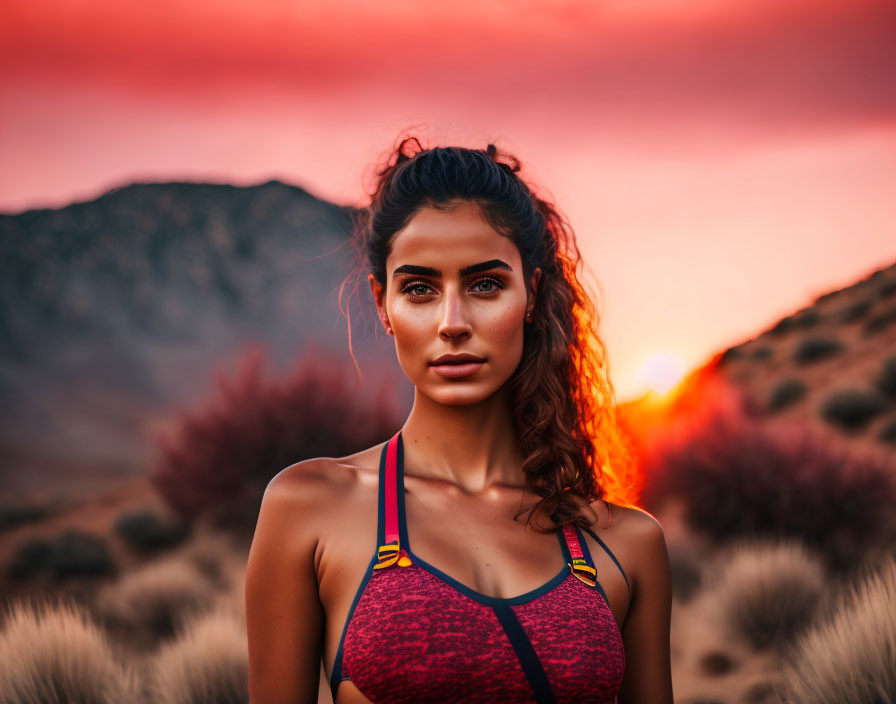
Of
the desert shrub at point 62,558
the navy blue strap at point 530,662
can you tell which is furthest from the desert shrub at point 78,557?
the navy blue strap at point 530,662

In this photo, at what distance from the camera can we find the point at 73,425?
154ft

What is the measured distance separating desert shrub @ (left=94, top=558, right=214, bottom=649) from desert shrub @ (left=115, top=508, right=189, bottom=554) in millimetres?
3848

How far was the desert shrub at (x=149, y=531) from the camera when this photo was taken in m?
15.1

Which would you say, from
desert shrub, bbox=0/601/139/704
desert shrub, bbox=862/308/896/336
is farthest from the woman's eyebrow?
desert shrub, bbox=862/308/896/336

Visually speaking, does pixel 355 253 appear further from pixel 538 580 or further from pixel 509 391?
pixel 538 580

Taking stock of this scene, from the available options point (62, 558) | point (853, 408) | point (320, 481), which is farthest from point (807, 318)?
point (320, 481)

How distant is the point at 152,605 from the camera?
10.3 meters

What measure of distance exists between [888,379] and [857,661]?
45.3ft

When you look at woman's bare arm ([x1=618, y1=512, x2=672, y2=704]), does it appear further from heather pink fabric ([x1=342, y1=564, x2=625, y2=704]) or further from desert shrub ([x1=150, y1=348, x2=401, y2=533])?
desert shrub ([x1=150, y1=348, x2=401, y2=533])

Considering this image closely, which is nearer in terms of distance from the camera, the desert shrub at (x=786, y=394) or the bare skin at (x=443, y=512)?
the bare skin at (x=443, y=512)

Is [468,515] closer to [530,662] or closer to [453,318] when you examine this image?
[530,662]

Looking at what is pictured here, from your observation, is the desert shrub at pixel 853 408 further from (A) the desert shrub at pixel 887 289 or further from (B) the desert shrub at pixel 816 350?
(A) the desert shrub at pixel 887 289

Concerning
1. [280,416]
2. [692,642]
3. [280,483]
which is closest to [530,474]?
[280,483]

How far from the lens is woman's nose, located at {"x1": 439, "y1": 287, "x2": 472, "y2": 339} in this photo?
8.00 feet
